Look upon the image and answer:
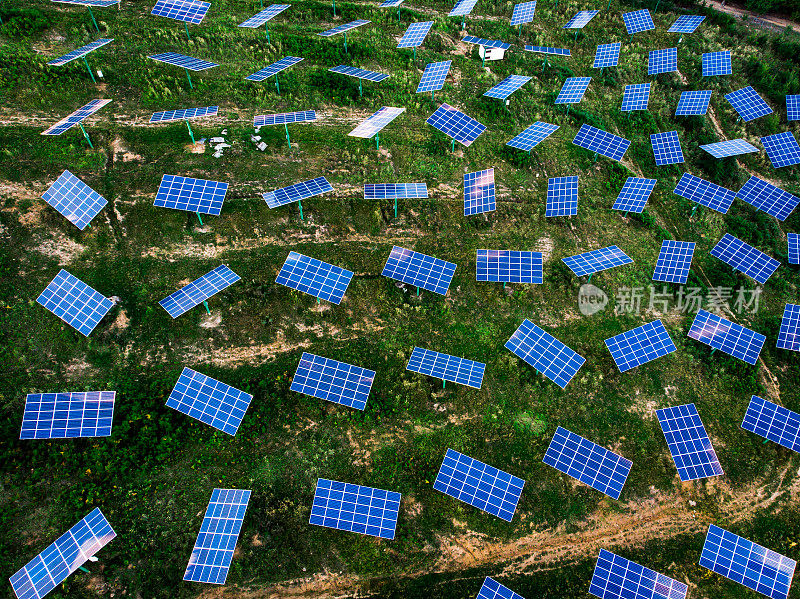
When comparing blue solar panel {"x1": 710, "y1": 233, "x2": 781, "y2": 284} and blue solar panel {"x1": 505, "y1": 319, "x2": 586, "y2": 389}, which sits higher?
blue solar panel {"x1": 710, "y1": 233, "x2": 781, "y2": 284}

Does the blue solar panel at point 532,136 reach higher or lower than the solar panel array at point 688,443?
higher

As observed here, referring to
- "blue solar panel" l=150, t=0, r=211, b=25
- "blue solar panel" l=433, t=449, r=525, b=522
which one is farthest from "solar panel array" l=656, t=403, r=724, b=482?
"blue solar panel" l=150, t=0, r=211, b=25

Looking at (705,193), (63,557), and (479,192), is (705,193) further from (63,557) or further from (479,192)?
(63,557)

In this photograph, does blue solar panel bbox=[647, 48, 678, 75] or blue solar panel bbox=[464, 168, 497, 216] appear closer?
blue solar panel bbox=[464, 168, 497, 216]

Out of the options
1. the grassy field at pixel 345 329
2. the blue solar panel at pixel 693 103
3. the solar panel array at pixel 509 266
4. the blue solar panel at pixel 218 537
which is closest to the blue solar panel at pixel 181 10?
the grassy field at pixel 345 329

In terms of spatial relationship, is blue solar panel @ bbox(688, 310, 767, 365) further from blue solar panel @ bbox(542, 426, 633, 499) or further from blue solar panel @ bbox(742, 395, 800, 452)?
blue solar panel @ bbox(542, 426, 633, 499)

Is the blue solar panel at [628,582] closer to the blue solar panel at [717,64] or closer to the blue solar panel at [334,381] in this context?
the blue solar panel at [334,381]
